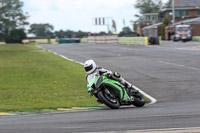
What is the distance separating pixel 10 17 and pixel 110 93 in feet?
467

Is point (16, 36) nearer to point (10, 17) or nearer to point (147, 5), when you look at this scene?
point (10, 17)

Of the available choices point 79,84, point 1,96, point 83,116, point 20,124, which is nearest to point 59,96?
point 1,96

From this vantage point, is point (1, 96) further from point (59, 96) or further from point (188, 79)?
point (188, 79)

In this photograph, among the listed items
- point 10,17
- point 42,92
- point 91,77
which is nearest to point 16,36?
point 10,17

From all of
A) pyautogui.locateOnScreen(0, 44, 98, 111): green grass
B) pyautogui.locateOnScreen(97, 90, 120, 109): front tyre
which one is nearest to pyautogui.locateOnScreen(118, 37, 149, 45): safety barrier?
pyautogui.locateOnScreen(0, 44, 98, 111): green grass

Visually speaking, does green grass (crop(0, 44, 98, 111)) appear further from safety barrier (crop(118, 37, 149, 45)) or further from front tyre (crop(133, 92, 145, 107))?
safety barrier (crop(118, 37, 149, 45))

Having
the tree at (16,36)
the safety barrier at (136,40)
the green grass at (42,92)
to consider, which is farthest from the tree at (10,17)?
the green grass at (42,92)

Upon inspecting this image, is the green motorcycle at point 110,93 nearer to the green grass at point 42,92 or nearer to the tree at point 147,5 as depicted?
the green grass at point 42,92

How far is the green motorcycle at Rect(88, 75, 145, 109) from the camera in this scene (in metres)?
10.6

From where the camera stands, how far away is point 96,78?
1074cm

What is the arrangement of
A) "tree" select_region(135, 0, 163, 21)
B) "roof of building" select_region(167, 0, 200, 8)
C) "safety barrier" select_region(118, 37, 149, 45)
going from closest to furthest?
"safety barrier" select_region(118, 37, 149, 45) < "roof of building" select_region(167, 0, 200, 8) < "tree" select_region(135, 0, 163, 21)

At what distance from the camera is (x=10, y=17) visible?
149 metres

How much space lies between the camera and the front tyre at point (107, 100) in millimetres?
10506

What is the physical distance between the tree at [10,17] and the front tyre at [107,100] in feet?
439
